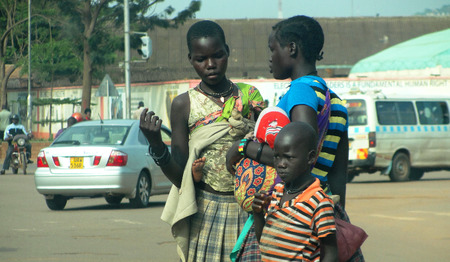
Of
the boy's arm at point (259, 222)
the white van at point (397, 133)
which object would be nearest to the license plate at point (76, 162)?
the white van at point (397, 133)

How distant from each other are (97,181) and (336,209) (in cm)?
1087

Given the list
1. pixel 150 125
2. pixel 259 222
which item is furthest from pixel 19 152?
pixel 259 222

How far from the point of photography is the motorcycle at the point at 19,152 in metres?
23.8

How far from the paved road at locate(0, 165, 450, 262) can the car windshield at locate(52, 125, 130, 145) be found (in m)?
1.13

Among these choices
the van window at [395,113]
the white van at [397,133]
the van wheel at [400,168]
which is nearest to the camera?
the white van at [397,133]

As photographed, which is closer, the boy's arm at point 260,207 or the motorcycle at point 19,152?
the boy's arm at point 260,207

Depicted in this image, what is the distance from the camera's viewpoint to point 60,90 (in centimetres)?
4838

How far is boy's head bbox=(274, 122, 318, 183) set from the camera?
3.13 m

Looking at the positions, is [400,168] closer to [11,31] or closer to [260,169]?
[260,169]

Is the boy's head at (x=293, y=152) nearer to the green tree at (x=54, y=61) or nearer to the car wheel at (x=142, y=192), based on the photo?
the car wheel at (x=142, y=192)

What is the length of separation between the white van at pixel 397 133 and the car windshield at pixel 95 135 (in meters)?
6.48

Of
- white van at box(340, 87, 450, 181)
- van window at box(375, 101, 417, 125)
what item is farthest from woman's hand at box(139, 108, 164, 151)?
van window at box(375, 101, 417, 125)

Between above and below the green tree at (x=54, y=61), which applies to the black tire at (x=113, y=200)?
below

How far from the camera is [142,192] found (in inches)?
572
